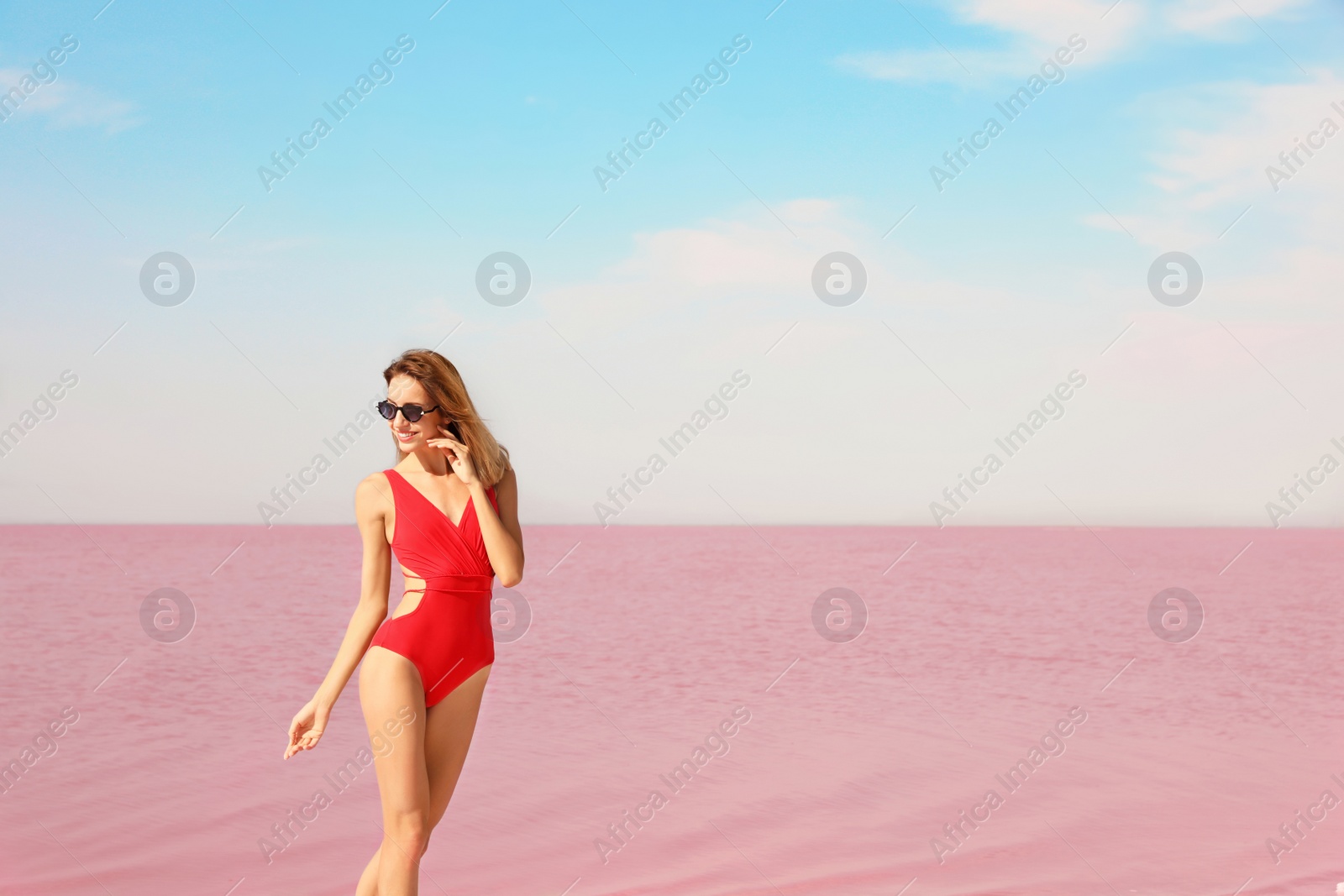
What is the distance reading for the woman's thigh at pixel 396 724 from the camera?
351cm

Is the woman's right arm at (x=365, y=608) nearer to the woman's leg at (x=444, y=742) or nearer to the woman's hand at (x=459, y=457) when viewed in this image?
the woman's leg at (x=444, y=742)

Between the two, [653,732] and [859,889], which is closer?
[859,889]

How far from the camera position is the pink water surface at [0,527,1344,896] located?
6.11 meters

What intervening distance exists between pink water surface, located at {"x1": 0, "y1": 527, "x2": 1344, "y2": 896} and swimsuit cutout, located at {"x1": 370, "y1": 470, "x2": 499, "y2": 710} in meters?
2.64

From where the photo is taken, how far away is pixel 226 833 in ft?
22.1

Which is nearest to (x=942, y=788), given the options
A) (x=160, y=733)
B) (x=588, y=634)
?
(x=160, y=733)

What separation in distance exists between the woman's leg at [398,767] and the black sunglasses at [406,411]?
741 mm

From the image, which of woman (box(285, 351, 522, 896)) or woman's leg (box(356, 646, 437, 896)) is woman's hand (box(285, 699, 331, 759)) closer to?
woman (box(285, 351, 522, 896))

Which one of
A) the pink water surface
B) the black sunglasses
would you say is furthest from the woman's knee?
the pink water surface

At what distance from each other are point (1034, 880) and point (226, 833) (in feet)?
15.1

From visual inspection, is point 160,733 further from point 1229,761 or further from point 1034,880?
point 1229,761

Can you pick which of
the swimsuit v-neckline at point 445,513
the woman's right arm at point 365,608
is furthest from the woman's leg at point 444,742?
the swimsuit v-neckline at point 445,513

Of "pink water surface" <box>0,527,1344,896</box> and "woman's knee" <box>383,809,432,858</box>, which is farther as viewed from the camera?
"pink water surface" <box>0,527,1344,896</box>

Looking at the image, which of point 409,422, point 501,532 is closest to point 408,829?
point 501,532
